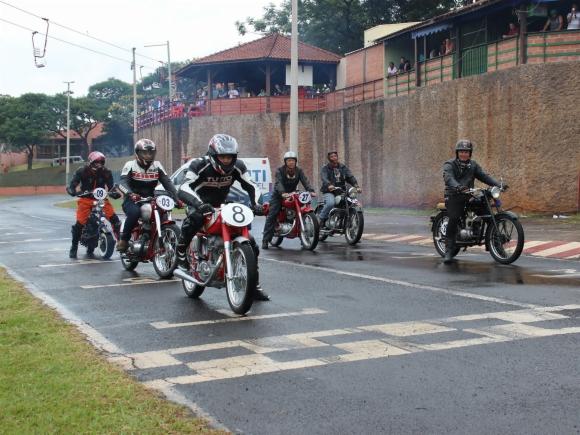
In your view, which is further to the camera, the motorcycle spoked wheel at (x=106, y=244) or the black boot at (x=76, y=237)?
the black boot at (x=76, y=237)

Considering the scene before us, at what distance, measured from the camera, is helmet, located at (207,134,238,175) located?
900 centimetres

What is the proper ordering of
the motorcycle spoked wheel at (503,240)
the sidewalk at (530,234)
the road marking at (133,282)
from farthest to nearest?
the sidewalk at (530,234) → the motorcycle spoked wheel at (503,240) → the road marking at (133,282)

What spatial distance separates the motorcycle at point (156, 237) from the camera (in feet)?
36.7

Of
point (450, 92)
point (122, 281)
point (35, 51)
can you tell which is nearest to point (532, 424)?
point (122, 281)

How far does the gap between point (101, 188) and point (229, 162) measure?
19.3 ft

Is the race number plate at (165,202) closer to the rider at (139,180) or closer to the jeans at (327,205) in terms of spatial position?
the rider at (139,180)

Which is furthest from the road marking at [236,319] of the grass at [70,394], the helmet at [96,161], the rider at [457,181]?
the helmet at [96,161]

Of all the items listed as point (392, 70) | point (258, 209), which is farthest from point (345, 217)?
point (392, 70)

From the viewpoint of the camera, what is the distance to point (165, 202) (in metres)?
11.5

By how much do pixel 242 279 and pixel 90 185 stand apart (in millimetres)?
7209

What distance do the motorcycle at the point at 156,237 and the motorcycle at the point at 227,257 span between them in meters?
1.75

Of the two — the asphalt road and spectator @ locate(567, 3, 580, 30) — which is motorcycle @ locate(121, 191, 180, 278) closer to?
the asphalt road

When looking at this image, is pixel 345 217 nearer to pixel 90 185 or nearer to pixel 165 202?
pixel 90 185

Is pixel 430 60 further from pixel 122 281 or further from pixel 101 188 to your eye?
pixel 122 281
